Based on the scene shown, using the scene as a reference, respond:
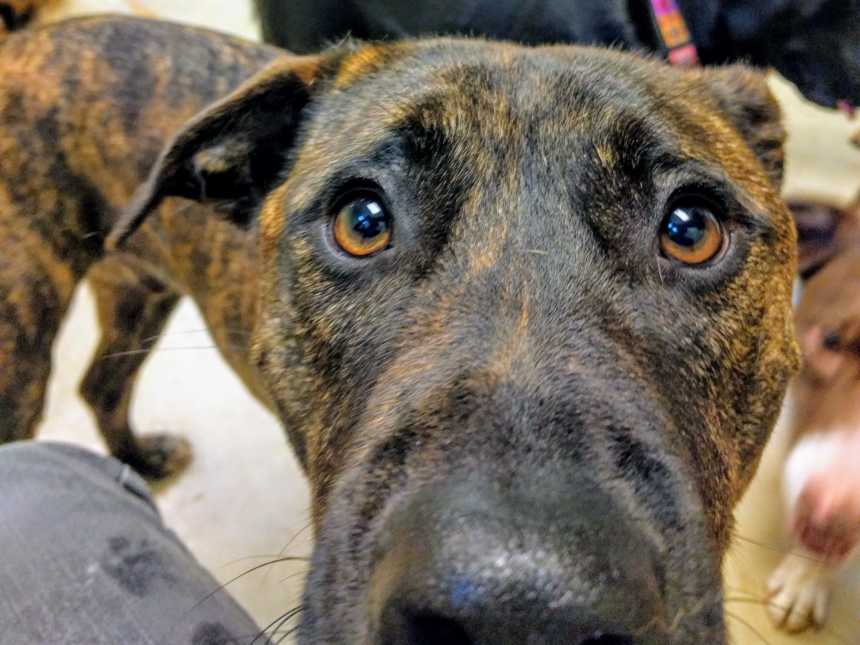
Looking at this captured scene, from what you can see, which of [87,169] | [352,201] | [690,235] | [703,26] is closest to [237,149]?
[352,201]

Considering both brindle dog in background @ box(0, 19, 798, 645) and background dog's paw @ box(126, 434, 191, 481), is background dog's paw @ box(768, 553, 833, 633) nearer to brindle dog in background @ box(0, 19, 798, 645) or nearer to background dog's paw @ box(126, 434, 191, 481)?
brindle dog in background @ box(0, 19, 798, 645)

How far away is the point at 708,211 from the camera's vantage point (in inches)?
51.6

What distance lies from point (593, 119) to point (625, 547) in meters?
0.74

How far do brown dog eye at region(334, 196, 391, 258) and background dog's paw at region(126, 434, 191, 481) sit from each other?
193cm

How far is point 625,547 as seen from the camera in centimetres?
85

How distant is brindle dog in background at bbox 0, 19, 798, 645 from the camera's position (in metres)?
0.84

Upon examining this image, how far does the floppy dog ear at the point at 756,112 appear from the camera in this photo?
1697 mm

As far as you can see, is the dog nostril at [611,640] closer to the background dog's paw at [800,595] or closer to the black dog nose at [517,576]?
the black dog nose at [517,576]

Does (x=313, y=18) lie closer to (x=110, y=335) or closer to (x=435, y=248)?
(x=110, y=335)

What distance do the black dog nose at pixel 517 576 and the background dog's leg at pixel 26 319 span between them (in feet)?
5.31

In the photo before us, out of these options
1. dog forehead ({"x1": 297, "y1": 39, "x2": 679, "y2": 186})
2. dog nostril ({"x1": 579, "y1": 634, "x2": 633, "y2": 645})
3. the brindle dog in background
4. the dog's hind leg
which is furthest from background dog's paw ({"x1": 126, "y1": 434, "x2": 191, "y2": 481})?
dog nostril ({"x1": 579, "y1": 634, "x2": 633, "y2": 645})

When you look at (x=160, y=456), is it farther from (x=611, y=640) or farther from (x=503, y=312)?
(x=611, y=640)

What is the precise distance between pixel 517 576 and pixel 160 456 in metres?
2.50

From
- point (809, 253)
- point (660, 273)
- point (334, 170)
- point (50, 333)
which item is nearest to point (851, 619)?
point (809, 253)
